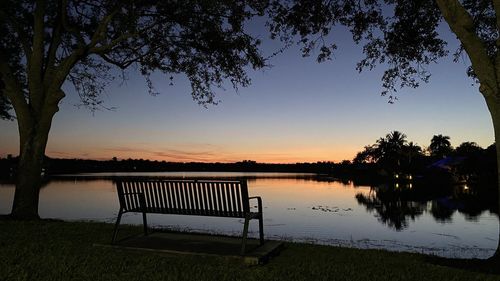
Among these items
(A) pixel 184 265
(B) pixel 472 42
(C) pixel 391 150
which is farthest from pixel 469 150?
(A) pixel 184 265

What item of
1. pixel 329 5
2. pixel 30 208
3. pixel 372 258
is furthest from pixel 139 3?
pixel 372 258

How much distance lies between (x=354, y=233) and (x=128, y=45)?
16.7 m

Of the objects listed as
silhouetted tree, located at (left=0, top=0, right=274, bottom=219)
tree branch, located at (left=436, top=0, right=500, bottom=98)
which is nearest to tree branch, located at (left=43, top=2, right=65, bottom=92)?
silhouetted tree, located at (left=0, top=0, right=274, bottom=219)

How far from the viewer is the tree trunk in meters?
11.2

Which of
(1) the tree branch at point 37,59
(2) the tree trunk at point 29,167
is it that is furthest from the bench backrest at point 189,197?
(1) the tree branch at point 37,59

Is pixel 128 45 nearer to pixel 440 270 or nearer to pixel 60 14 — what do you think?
pixel 60 14

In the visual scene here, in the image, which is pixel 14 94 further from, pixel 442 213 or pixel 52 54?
pixel 442 213

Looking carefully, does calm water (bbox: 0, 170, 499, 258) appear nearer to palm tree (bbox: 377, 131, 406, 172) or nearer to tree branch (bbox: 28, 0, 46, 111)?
tree branch (bbox: 28, 0, 46, 111)

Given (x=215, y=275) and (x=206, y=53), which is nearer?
(x=215, y=275)

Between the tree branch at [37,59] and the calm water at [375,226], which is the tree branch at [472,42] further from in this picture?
the calm water at [375,226]

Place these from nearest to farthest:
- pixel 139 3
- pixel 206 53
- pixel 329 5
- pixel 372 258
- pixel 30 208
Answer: pixel 372 258
pixel 30 208
pixel 329 5
pixel 139 3
pixel 206 53

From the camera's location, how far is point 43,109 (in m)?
11.6

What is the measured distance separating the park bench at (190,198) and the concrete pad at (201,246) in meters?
0.22

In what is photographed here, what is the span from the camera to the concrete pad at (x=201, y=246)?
21.5 feet
